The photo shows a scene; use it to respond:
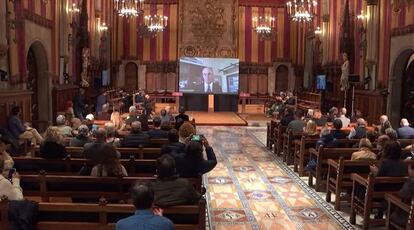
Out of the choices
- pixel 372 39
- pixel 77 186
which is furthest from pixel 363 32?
pixel 77 186

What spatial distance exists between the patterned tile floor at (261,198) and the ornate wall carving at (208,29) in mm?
14280

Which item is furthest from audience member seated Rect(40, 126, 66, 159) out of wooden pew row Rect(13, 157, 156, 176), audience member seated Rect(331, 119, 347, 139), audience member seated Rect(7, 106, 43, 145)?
audience member seated Rect(331, 119, 347, 139)

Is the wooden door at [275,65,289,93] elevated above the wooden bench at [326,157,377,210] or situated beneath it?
elevated above

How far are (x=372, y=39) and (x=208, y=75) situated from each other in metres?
10.8

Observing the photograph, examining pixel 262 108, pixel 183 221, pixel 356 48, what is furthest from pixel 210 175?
pixel 262 108

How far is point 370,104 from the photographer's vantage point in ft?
50.8

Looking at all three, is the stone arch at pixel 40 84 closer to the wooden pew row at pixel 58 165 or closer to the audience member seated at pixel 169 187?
the wooden pew row at pixel 58 165

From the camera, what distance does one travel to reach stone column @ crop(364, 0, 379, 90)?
15397mm

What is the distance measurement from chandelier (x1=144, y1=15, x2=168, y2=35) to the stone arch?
29.9 ft

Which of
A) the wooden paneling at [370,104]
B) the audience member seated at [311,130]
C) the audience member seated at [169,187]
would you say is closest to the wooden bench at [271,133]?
the audience member seated at [311,130]

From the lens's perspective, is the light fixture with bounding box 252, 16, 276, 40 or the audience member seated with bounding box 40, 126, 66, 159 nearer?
the audience member seated with bounding box 40, 126, 66, 159

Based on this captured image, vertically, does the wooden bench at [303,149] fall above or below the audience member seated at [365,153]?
below

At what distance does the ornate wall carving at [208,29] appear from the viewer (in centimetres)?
2561

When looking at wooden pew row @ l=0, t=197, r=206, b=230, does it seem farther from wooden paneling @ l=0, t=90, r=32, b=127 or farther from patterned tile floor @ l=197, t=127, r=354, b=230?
wooden paneling @ l=0, t=90, r=32, b=127
